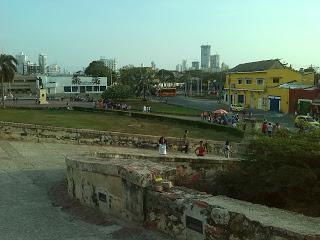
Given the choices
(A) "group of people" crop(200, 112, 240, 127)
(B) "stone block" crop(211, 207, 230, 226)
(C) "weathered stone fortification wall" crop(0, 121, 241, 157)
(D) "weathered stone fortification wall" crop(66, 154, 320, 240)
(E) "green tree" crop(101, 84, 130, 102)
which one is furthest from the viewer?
(E) "green tree" crop(101, 84, 130, 102)

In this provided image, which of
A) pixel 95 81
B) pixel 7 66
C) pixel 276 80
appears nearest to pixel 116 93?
pixel 7 66

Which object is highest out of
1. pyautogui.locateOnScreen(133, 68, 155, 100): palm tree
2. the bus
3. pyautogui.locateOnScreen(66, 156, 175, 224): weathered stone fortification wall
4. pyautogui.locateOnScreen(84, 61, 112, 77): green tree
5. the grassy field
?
pyautogui.locateOnScreen(84, 61, 112, 77): green tree

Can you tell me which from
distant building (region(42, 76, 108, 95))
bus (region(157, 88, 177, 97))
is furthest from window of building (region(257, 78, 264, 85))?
distant building (region(42, 76, 108, 95))

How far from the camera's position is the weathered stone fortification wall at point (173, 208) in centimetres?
651

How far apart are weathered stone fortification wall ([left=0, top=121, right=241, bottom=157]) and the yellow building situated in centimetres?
3057

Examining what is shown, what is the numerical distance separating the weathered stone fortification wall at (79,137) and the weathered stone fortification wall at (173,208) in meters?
12.1

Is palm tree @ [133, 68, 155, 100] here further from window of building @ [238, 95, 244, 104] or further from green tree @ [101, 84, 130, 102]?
window of building @ [238, 95, 244, 104]

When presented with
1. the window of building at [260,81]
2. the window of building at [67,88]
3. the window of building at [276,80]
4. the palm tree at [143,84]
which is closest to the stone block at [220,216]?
the window of building at [276,80]

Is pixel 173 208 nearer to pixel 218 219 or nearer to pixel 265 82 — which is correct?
pixel 218 219

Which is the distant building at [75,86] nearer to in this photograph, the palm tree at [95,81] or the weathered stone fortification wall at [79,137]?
the palm tree at [95,81]

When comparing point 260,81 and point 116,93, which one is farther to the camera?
point 116,93

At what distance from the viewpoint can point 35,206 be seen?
11.5m

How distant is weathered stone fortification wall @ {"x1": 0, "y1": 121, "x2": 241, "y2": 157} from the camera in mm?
23547

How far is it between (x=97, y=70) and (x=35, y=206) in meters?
106
